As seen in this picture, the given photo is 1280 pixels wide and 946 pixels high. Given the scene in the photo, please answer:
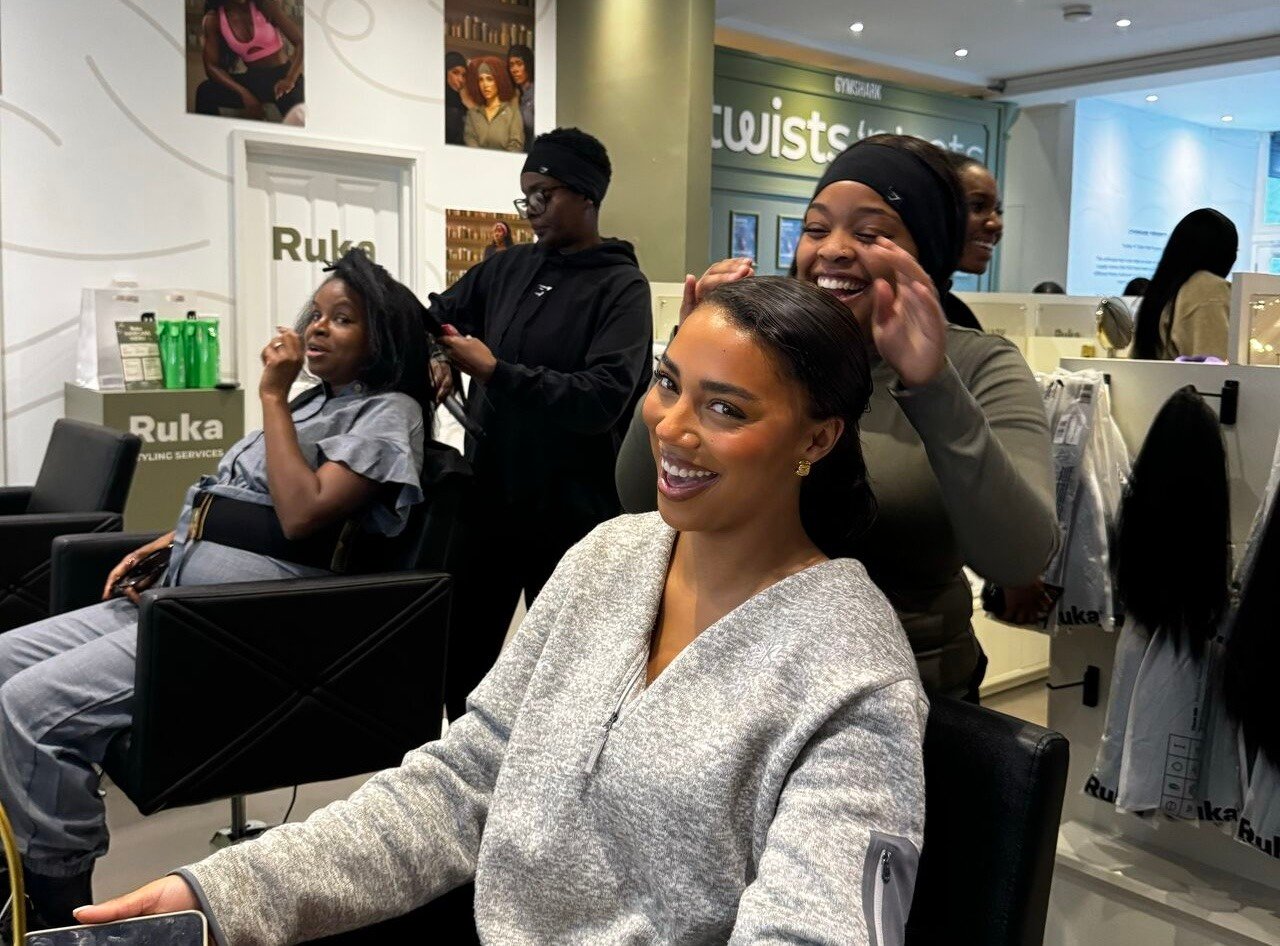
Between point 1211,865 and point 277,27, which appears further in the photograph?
point 277,27

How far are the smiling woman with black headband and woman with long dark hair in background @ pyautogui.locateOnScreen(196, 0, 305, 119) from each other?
13.5 feet

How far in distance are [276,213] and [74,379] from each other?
110 centimetres

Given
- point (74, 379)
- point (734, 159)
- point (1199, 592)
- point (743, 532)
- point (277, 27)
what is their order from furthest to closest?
point (734, 159), point (277, 27), point (74, 379), point (1199, 592), point (743, 532)

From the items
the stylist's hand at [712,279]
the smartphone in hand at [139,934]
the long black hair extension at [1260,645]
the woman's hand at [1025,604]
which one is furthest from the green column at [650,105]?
the smartphone in hand at [139,934]

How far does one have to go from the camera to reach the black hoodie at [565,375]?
245cm

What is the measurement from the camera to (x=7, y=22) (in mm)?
4336

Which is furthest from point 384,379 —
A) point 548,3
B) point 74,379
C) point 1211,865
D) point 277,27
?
point 548,3

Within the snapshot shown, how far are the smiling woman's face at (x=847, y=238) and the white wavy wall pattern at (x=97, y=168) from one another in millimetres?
4069

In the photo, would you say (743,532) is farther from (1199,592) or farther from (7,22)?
(7,22)

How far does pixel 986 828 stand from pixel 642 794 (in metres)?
0.31

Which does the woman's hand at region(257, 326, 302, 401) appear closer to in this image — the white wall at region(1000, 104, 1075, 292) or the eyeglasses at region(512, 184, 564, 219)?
the eyeglasses at region(512, 184, 564, 219)

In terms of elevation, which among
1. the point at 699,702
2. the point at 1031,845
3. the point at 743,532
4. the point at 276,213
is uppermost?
the point at 276,213

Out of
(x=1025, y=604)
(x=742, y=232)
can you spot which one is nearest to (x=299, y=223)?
(x=742, y=232)

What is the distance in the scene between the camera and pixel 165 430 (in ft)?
14.5
